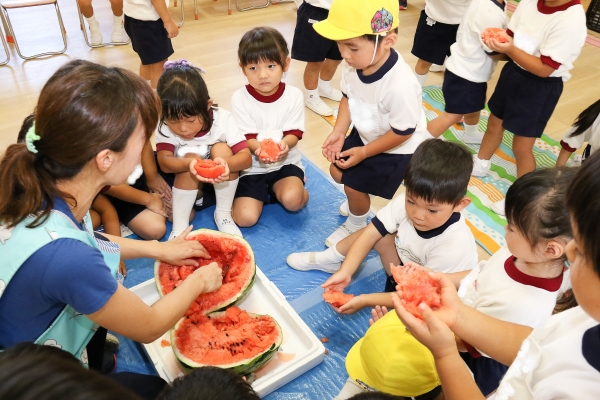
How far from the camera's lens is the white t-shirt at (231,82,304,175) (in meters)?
2.53

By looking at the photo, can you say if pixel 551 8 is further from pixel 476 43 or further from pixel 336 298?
pixel 336 298

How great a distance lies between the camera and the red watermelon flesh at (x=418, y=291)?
Result: 4.32 feet

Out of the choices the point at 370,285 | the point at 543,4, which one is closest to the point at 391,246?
the point at 370,285

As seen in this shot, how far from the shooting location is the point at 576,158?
3080mm

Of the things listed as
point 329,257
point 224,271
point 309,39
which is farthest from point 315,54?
point 224,271

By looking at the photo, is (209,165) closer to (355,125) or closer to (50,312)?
(355,125)

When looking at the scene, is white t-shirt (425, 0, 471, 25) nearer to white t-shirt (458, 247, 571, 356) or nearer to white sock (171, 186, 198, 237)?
white sock (171, 186, 198, 237)

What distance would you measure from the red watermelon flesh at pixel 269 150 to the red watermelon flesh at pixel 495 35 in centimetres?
127

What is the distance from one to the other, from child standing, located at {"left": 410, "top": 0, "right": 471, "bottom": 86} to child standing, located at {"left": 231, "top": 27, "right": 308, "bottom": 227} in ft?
4.57

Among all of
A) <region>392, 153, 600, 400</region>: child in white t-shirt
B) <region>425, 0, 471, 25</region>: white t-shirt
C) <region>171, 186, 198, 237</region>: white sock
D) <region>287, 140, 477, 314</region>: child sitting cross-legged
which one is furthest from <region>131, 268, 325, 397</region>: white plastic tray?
<region>425, 0, 471, 25</region>: white t-shirt

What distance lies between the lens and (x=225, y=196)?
2533 millimetres

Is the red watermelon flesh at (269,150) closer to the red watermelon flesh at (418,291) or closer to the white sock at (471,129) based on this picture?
the red watermelon flesh at (418,291)

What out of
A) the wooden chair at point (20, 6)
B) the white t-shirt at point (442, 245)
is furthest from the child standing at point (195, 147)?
the wooden chair at point (20, 6)

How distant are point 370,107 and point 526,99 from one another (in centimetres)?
100
